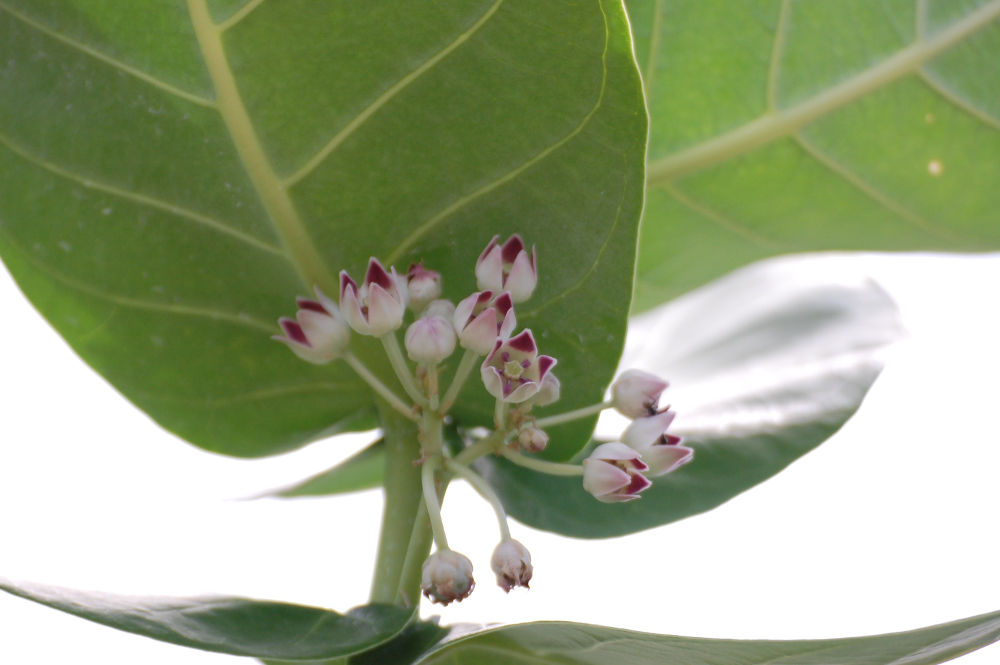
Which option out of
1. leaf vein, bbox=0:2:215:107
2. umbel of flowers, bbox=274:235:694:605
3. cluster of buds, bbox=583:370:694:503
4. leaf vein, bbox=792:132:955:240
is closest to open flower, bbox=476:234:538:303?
umbel of flowers, bbox=274:235:694:605

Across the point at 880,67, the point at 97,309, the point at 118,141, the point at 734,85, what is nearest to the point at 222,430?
the point at 97,309

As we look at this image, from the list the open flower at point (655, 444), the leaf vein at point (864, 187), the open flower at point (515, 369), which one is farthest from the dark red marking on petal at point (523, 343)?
the leaf vein at point (864, 187)

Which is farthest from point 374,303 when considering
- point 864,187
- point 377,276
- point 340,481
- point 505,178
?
point 864,187

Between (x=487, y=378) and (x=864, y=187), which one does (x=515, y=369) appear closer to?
(x=487, y=378)

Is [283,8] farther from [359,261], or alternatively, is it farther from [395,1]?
[359,261]

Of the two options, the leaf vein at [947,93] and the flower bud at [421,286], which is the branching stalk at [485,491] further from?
the leaf vein at [947,93]

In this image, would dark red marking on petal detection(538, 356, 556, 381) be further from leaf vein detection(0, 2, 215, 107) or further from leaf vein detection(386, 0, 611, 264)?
leaf vein detection(0, 2, 215, 107)
